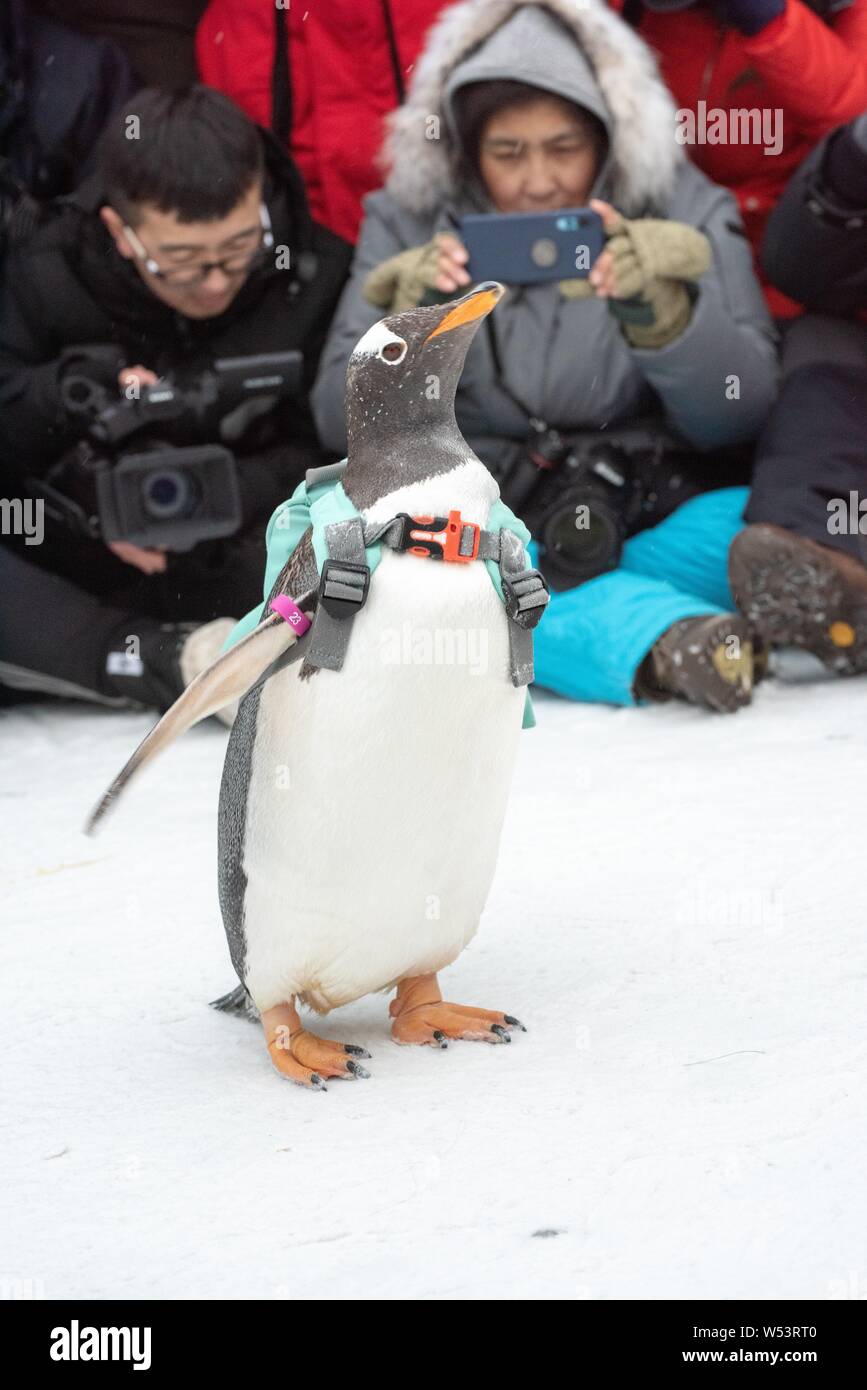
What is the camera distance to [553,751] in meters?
2.21

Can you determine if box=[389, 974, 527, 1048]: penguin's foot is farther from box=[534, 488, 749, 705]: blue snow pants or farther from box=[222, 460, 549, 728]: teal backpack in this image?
box=[534, 488, 749, 705]: blue snow pants

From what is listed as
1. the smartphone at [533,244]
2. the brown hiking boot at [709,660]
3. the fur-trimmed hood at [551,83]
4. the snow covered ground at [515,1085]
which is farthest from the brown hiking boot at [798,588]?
the fur-trimmed hood at [551,83]

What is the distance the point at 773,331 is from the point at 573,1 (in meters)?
0.61

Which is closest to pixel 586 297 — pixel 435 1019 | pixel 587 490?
pixel 587 490

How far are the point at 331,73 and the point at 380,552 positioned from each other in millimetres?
2071

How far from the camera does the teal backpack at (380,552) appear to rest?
1.11 meters

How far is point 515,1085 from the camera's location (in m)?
1.17

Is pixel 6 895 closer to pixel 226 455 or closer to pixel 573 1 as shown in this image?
pixel 226 455

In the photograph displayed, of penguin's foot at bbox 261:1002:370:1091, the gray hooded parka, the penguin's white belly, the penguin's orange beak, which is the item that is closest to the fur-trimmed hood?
the gray hooded parka

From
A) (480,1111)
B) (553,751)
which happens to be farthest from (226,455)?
(480,1111)

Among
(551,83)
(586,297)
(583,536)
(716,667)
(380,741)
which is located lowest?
(716,667)

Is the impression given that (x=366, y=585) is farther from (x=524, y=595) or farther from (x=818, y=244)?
(x=818, y=244)

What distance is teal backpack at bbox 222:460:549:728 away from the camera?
111 cm

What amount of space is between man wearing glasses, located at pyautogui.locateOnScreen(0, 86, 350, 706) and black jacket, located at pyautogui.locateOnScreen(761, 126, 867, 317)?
0.75 m
